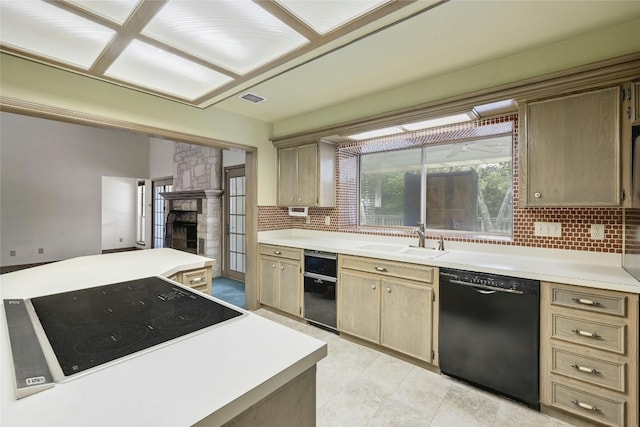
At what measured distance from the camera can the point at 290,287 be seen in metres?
3.38

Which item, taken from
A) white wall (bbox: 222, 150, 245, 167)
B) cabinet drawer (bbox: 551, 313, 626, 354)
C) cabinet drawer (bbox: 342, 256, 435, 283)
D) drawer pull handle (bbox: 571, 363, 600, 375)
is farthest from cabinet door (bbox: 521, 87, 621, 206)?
white wall (bbox: 222, 150, 245, 167)

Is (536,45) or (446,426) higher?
(536,45)

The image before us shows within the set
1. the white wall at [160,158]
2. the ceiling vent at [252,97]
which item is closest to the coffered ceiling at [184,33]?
the ceiling vent at [252,97]

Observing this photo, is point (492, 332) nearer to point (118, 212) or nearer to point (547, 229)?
point (547, 229)

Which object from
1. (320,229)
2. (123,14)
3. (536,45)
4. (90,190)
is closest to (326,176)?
(320,229)

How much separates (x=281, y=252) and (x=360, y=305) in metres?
1.17

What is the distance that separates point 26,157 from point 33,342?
7.40 meters

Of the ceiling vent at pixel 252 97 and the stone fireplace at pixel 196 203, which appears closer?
the ceiling vent at pixel 252 97

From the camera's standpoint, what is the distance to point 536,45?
2049 millimetres

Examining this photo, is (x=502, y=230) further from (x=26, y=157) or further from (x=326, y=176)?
(x=26, y=157)

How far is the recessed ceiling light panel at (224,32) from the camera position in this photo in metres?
1.36

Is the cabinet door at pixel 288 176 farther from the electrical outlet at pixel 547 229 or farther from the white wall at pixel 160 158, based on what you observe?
the white wall at pixel 160 158

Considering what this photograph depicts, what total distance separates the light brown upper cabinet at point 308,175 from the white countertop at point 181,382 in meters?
2.51

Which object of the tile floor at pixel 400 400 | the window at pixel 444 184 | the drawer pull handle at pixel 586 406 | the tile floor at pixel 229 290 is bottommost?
the tile floor at pixel 400 400
